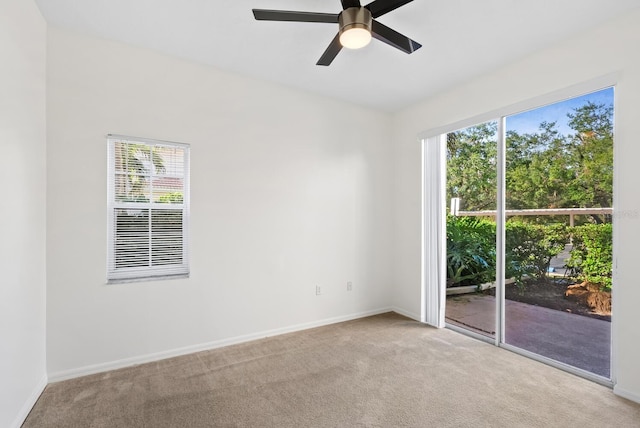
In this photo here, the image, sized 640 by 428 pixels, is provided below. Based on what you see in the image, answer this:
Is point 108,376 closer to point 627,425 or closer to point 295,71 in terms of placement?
point 295,71

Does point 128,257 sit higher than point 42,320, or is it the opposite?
point 128,257

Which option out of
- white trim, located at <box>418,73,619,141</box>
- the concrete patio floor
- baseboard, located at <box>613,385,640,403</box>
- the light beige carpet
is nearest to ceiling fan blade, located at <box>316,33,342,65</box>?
white trim, located at <box>418,73,619,141</box>

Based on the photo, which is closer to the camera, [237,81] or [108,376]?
[108,376]

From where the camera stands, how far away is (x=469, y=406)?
228cm

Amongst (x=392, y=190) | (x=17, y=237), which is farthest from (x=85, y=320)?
(x=392, y=190)

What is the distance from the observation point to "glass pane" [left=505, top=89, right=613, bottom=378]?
265cm

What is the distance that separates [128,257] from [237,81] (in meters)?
1.97

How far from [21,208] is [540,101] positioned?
13.1ft

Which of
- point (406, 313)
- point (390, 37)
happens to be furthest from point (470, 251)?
point (390, 37)

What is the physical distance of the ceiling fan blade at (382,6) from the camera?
1857mm

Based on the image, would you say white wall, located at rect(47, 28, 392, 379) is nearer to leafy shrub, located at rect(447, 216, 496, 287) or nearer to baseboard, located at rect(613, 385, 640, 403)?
leafy shrub, located at rect(447, 216, 496, 287)

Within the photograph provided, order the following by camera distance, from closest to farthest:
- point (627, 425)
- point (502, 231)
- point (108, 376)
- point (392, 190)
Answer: point (627, 425)
point (108, 376)
point (502, 231)
point (392, 190)

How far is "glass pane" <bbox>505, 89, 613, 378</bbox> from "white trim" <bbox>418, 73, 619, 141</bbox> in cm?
12

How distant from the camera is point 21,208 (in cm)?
213
